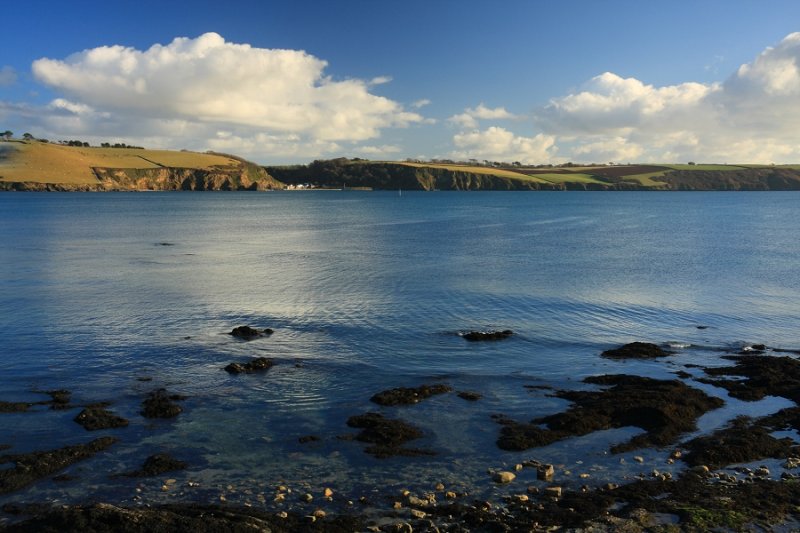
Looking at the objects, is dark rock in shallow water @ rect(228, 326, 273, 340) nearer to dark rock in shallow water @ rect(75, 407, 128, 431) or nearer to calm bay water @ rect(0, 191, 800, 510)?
calm bay water @ rect(0, 191, 800, 510)

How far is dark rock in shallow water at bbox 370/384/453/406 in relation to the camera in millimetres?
21000

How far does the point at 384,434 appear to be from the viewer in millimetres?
17844

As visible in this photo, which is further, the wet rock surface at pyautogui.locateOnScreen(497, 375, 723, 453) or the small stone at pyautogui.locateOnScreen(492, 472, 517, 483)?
the wet rock surface at pyautogui.locateOnScreen(497, 375, 723, 453)

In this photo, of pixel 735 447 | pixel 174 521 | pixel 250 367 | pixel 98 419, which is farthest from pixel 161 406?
pixel 735 447

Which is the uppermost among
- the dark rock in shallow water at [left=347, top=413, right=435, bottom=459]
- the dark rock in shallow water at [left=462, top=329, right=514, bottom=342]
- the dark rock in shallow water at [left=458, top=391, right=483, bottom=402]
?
the dark rock in shallow water at [left=462, top=329, right=514, bottom=342]

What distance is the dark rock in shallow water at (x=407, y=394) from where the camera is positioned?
21000 millimetres

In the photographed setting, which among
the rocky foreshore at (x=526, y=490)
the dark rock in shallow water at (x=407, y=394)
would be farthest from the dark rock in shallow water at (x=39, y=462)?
the dark rock in shallow water at (x=407, y=394)

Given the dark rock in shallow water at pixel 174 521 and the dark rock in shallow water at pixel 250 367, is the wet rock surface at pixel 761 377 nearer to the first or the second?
the dark rock in shallow water at pixel 174 521

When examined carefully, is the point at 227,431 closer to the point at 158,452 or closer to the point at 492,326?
the point at 158,452

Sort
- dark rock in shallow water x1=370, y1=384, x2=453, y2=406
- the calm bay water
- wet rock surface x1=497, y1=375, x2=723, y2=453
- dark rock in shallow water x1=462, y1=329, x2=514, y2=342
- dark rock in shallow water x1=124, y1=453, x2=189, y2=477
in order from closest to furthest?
dark rock in shallow water x1=124, y1=453, x2=189, y2=477 → the calm bay water → wet rock surface x1=497, y1=375, x2=723, y2=453 → dark rock in shallow water x1=370, y1=384, x2=453, y2=406 → dark rock in shallow water x1=462, y1=329, x2=514, y2=342

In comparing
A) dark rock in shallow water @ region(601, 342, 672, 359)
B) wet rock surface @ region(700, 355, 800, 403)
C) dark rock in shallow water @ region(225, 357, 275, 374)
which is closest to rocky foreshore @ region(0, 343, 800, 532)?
wet rock surface @ region(700, 355, 800, 403)

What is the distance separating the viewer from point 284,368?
2495cm

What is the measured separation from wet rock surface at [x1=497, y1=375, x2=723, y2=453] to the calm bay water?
21.5 inches

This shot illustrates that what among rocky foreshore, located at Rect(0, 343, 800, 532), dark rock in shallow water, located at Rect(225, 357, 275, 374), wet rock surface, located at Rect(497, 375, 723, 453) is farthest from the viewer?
dark rock in shallow water, located at Rect(225, 357, 275, 374)
